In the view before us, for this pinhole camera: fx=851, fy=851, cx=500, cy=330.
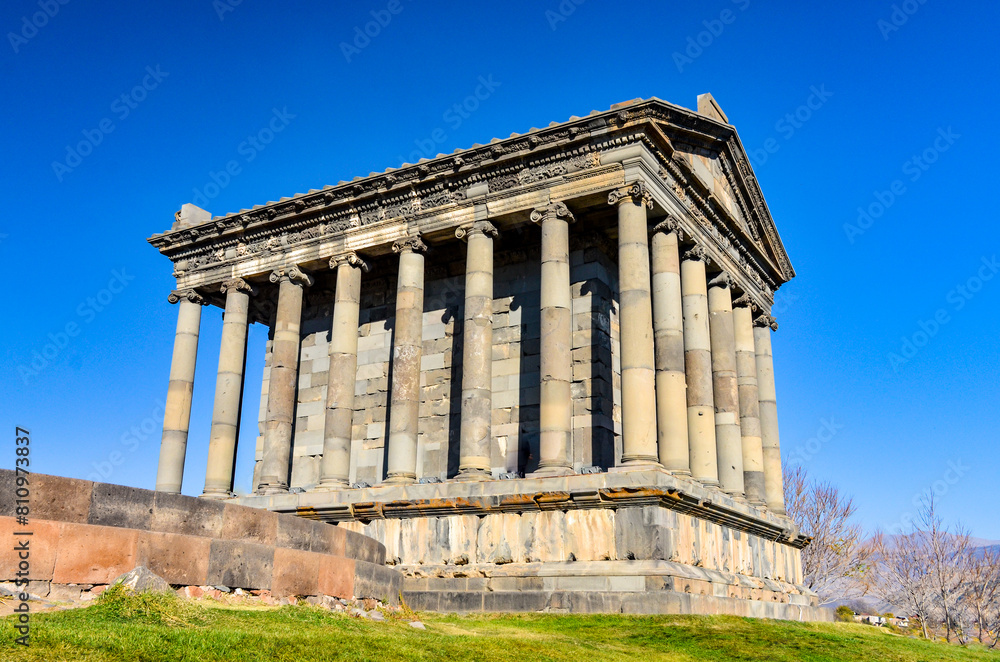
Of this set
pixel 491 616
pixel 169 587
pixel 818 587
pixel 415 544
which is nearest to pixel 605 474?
pixel 491 616

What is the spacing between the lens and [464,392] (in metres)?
23.0

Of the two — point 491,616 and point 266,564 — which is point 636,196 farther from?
point 266,564

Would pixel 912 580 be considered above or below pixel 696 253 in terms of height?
below

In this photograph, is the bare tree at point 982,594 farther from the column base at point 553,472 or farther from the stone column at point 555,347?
the column base at point 553,472

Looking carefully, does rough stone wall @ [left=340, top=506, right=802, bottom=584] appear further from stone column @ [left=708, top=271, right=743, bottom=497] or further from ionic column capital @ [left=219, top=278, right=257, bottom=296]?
ionic column capital @ [left=219, top=278, right=257, bottom=296]

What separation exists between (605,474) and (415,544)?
→ 541 centimetres

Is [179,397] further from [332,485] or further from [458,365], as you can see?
[458,365]

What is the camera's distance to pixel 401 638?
37.1 ft

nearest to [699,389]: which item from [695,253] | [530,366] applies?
[695,253]

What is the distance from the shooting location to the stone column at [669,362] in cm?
2133

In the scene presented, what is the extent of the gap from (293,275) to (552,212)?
9.45 metres

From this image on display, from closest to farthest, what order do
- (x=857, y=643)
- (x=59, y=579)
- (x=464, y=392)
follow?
(x=59, y=579), (x=857, y=643), (x=464, y=392)

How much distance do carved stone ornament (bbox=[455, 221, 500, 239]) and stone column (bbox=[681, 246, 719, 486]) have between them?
19.0 feet

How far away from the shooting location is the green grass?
8.28 m
